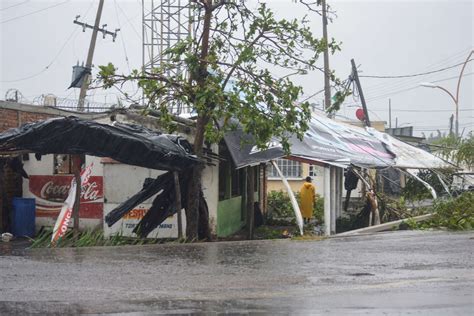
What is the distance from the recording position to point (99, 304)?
646cm

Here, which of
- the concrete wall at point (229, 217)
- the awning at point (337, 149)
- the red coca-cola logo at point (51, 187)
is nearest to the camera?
the awning at point (337, 149)

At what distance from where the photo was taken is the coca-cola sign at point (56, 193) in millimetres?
15180

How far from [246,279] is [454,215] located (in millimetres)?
7466

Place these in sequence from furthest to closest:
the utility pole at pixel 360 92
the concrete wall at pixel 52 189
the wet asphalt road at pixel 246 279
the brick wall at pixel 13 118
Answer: the utility pole at pixel 360 92 → the brick wall at pixel 13 118 → the concrete wall at pixel 52 189 → the wet asphalt road at pixel 246 279

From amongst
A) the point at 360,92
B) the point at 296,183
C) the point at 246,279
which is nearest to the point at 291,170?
the point at 296,183

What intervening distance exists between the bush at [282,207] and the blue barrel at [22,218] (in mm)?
8384

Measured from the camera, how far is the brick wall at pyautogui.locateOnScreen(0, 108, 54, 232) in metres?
15.4

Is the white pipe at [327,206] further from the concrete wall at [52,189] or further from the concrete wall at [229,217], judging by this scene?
the concrete wall at [52,189]

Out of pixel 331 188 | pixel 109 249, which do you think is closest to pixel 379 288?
pixel 109 249

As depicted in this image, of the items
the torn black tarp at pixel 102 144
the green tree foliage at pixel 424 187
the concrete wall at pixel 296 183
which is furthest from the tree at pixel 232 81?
the concrete wall at pixel 296 183

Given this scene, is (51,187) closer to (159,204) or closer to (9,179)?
(9,179)

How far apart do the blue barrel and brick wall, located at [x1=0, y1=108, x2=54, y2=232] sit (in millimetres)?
298

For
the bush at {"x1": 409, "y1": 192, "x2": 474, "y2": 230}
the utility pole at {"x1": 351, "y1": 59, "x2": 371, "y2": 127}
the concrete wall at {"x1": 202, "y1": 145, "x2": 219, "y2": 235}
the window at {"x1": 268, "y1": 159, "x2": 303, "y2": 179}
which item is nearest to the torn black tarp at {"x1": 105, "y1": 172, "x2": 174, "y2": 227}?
the concrete wall at {"x1": 202, "y1": 145, "x2": 219, "y2": 235}

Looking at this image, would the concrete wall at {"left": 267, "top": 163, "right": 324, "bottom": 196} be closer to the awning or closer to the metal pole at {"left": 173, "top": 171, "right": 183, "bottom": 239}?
the awning
